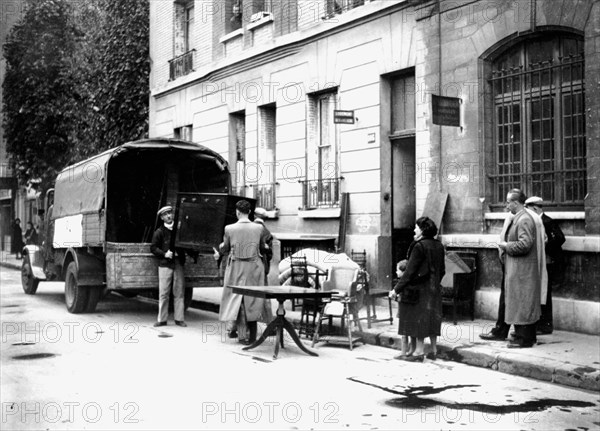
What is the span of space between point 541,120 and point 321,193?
5.70m

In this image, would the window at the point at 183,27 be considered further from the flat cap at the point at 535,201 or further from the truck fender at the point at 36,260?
the flat cap at the point at 535,201

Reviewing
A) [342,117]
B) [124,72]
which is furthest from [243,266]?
[124,72]

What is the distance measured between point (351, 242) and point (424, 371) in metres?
6.57

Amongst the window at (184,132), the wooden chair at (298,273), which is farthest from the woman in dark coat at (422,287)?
the window at (184,132)

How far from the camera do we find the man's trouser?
11242 mm

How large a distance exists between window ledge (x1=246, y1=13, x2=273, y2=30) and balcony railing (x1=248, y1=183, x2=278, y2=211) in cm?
392

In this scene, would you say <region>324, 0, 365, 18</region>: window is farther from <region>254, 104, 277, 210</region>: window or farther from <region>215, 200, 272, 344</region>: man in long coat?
<region>215, 200, 272, 344</region>: man in long coat

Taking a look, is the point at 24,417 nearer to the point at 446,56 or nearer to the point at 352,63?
the point at 446,56

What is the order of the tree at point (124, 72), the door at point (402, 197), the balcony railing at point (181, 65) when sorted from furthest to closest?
the tree at point (124, 72) → the balcony railing at point (181, 65) → the door at point (402, 197)

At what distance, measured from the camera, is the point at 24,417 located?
19.1ft

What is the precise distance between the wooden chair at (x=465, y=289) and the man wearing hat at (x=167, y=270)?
411 cm

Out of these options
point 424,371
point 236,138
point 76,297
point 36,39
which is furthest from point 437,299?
point 36,39

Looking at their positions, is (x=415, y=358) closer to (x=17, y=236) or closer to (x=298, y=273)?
(x=298, y=273)

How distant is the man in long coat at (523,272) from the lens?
29.2 feet
